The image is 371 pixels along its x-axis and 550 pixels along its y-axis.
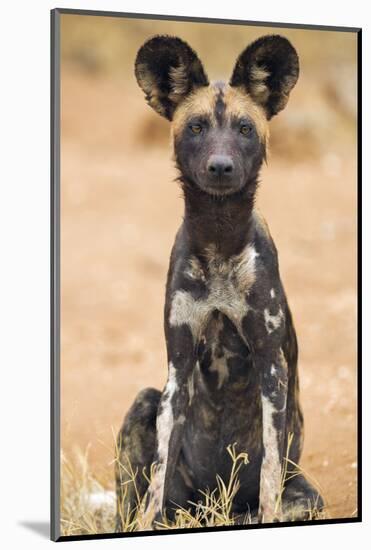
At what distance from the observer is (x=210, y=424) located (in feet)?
16.9

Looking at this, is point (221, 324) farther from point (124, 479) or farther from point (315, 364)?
point (315, 364)

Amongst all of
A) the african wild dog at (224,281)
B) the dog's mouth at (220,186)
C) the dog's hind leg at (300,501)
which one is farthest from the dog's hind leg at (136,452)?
the dog's mouth at (220,186)

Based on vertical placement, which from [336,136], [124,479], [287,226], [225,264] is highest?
[336,136]

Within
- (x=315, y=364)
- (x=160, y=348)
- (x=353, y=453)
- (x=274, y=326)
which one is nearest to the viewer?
(x=274, y=326)

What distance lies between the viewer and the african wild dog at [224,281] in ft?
16.0

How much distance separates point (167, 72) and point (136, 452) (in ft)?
5.32

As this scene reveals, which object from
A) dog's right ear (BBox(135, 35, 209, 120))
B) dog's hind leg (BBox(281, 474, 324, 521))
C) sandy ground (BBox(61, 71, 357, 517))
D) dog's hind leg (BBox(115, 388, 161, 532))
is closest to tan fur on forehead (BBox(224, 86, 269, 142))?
dog's right ear (BBox(135, 35, 209, 120))

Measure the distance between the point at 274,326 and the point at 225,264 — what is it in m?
0.32

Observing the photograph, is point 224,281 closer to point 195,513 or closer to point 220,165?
point 220,165

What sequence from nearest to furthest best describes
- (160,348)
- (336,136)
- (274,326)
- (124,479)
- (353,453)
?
(274,326) < (124,479) < (353,453) < (160,348) < (336,136)

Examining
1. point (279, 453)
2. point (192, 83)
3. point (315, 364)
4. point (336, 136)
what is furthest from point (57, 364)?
point (336, 136)

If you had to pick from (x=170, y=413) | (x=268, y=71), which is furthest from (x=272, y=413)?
(x=268, y=71)

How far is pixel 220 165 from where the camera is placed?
465cm

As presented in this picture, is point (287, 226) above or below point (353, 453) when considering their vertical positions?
above
